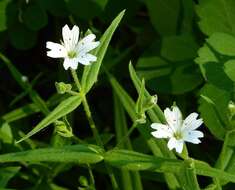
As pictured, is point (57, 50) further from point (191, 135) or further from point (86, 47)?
point (191, 135)

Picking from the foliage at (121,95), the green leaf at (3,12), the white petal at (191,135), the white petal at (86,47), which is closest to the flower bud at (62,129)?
the foliage at (121,95)

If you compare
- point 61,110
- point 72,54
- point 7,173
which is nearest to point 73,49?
point 72,54

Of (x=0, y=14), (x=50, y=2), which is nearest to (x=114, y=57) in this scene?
(x=50, y=2)

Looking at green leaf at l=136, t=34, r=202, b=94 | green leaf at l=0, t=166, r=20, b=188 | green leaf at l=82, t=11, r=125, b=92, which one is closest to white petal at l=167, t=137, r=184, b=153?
green leaf at l=82, t=11, r=125, b=92

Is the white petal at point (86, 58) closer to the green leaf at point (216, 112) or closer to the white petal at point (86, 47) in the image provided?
the white petal at point (86, 47)

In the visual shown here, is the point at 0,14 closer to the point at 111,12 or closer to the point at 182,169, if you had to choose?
the point at 111,12

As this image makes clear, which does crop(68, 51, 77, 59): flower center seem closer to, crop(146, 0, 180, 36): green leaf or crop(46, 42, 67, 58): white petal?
crop(46, 42, 67, 58): white petal
